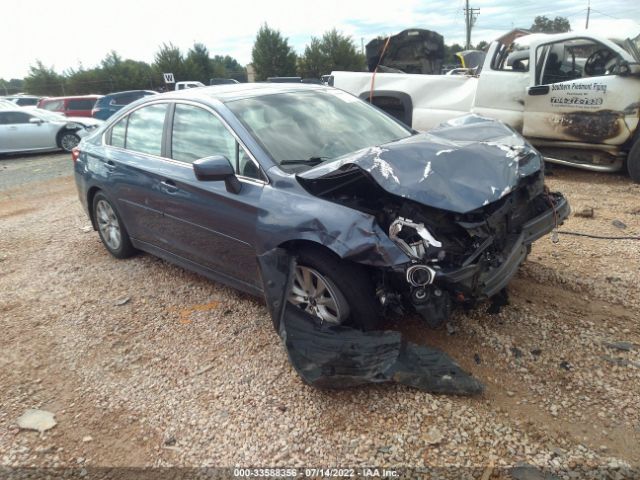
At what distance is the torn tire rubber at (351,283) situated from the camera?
2789 mm

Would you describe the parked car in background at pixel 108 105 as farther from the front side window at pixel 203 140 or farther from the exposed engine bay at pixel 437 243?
the exposed engine bay at pixel 437 243

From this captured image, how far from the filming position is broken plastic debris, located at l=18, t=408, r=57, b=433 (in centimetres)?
271

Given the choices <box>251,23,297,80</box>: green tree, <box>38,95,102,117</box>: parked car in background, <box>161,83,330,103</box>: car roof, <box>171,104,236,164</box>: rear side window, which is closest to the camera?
<box>171,104,236,164</box>: rear side window

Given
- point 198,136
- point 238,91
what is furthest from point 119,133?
point 238,91

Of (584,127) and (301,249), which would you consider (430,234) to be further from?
(584,127)

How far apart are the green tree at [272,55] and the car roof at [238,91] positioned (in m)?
37.4

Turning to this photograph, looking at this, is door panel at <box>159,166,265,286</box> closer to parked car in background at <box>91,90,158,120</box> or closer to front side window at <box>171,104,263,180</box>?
front side window at <box>171,104,263,180</box>

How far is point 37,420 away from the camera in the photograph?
2770mm

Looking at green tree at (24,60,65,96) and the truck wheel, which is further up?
green tree at (24,60,65,96)

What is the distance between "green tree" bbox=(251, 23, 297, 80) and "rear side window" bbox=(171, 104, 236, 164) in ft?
124

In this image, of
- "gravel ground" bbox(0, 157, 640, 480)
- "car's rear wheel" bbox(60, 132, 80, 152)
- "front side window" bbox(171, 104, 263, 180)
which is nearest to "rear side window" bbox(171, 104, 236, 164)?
"front side window" bbox(171, 104, 263, 180)

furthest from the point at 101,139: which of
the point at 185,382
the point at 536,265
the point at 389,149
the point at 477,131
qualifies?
the point at 536,265

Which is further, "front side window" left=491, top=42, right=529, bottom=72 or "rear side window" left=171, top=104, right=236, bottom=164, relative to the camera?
"front side window" left=491, top=42, right=529, bottom=72

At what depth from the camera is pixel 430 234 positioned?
101 inches
